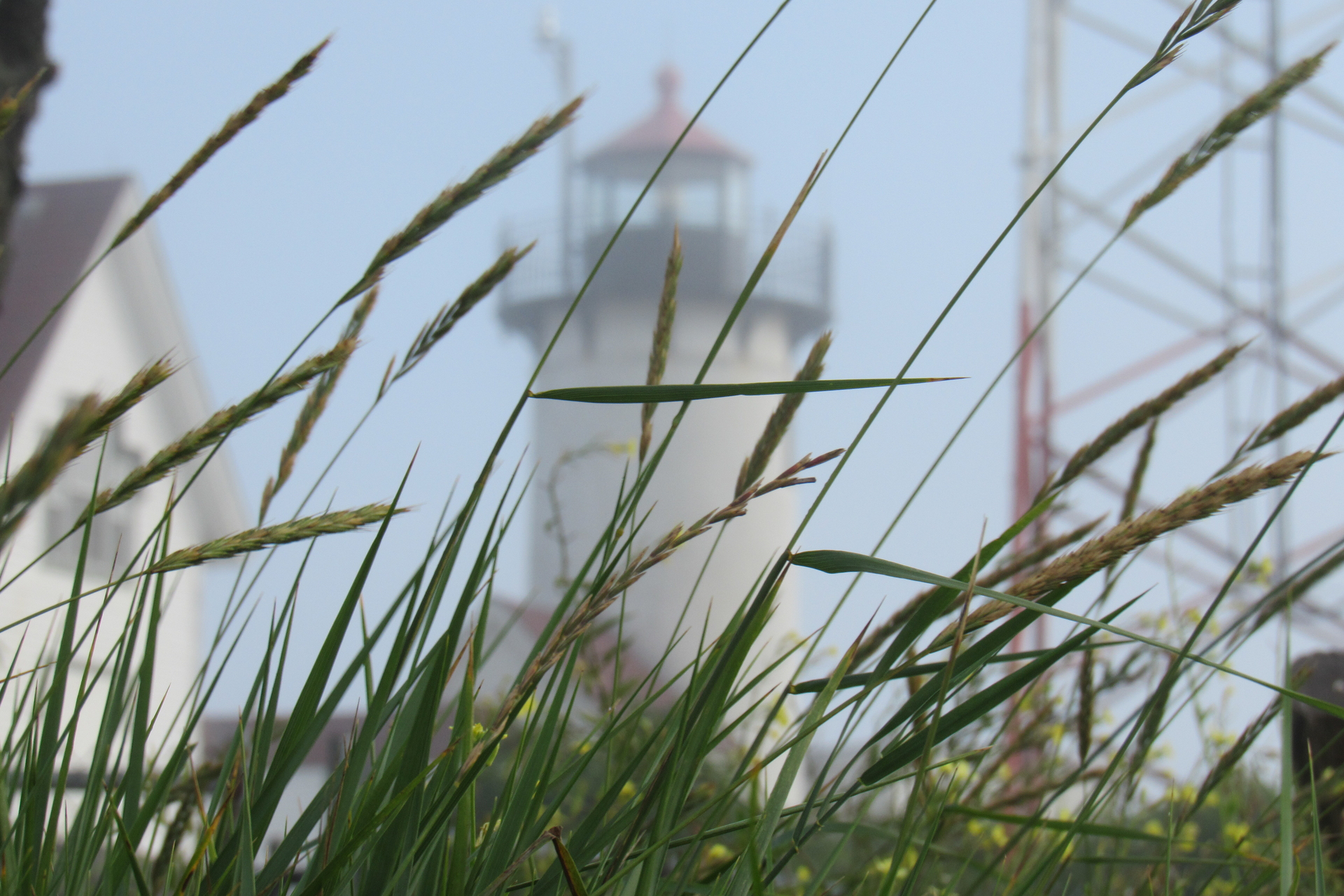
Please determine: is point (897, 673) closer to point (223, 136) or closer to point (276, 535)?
point (276, 535)

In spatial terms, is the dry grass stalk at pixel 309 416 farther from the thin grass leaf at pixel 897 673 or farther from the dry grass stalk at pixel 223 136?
the thin grass leaf at pixel 897 673

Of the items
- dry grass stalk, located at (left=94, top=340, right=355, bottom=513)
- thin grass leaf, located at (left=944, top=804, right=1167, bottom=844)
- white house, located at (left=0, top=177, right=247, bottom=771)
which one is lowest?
thin grass leaf, located at (left=944, top=804, right=1167, bottom=844)

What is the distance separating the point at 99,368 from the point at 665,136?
12.3 meters

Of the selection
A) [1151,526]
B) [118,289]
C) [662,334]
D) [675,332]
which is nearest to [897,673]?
[1151,526]

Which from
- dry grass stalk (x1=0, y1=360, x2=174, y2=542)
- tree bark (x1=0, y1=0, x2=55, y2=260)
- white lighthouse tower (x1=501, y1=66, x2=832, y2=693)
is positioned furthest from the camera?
white lighthouse tower (x1=501, y1=66, x2=832, y2=693)

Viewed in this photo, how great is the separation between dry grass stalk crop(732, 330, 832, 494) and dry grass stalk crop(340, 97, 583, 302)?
201mm

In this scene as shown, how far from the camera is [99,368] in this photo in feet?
44.2

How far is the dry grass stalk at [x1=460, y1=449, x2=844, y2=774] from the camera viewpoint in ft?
1.43

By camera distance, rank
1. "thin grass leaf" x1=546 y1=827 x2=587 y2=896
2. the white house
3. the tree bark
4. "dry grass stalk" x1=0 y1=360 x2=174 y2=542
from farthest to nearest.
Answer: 1. the white house
2. the tree bark
3. "thin grass leaf" x1=546 y1=827 x2=587 y2=896
4. "dry grass stalk" x1=0 y1=360 x2=174 y2=542

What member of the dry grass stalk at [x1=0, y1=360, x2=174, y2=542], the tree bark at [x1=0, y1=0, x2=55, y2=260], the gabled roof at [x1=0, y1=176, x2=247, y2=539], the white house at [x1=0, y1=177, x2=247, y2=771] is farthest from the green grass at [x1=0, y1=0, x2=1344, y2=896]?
the gabled roof at [x1=0, y1=176, x2=247, y2=539]

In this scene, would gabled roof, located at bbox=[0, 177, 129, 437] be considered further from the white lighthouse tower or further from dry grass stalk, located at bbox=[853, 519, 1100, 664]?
dry grass stalk, located at bbox=[853, 519, 1100, 664]

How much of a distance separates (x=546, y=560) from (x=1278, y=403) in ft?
49.5

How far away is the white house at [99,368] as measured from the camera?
11.8 metres

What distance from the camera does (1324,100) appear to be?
25.6ft
